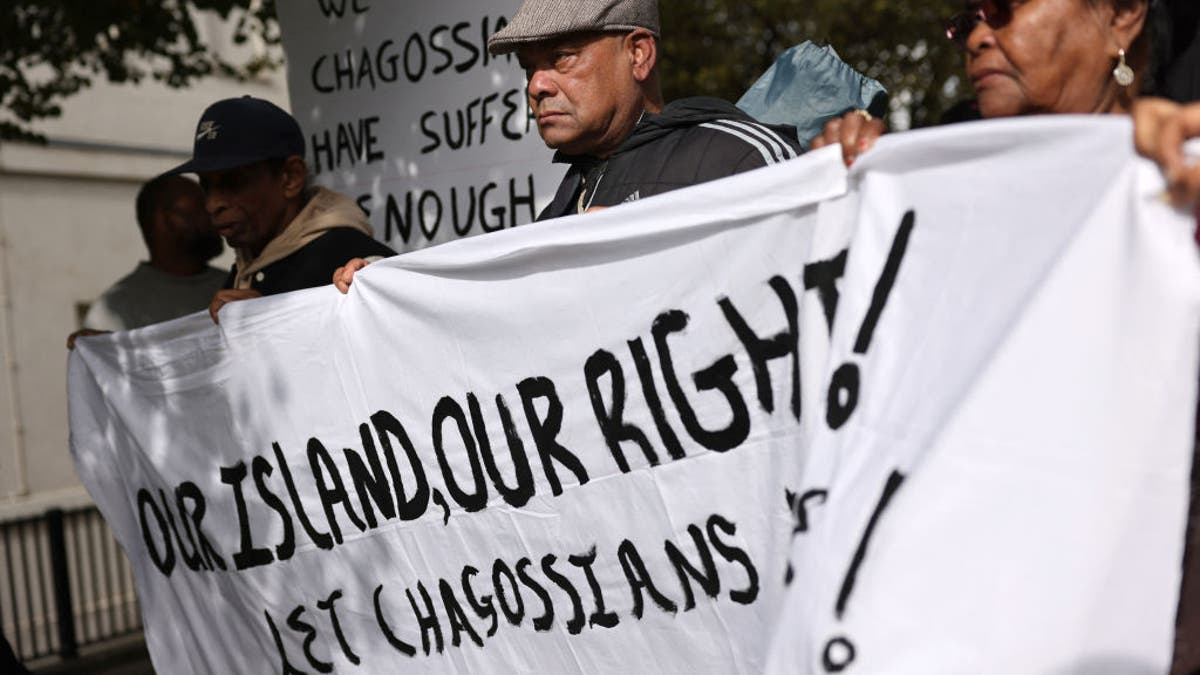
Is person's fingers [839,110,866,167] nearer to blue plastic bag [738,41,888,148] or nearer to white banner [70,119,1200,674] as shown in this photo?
white banner [70,119,1200,674]

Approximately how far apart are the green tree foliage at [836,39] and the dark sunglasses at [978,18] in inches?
370

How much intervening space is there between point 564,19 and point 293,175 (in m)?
1.50

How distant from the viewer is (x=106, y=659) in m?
8.62

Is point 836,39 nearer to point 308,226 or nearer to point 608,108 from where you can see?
point 308,226

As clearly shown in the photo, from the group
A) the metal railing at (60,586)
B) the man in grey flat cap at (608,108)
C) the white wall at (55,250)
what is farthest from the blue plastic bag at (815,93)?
the white wall at (55,250)

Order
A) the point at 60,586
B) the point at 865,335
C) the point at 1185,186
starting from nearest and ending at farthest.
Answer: the point at 1185,186, the point at 865,335, the point at 60,586

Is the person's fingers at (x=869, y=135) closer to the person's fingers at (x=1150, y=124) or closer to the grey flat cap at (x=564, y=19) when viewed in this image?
the person's fingers at (x=1150, y=124)

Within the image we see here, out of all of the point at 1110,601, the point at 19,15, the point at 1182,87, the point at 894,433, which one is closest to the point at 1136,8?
the point at 1182,87

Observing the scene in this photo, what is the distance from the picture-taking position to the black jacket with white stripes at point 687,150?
285cm

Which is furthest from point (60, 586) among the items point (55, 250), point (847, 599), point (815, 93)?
point (847, 599)

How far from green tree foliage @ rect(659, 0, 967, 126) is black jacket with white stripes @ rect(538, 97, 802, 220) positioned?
8.87m

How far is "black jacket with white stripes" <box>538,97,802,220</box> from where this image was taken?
285cm

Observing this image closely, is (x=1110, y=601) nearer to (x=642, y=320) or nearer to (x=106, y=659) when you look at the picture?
(x=642, y=320)

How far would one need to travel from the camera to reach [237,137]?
4133 mm
